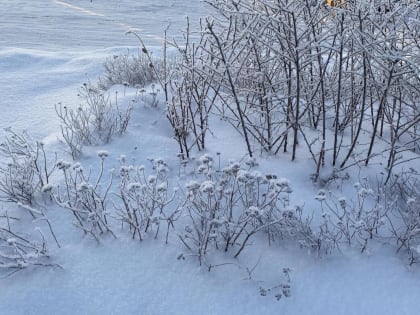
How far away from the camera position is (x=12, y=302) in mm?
2252

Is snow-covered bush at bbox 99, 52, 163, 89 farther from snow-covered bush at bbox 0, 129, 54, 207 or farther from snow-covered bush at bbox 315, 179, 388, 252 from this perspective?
snow-covered bush at bbox 315, 179, 388, 252

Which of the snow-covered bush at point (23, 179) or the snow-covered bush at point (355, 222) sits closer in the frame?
the snow-covered bush at point (355, 222)

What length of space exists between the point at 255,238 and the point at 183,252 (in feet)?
1.52

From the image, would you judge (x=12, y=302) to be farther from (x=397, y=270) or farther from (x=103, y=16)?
(x=103, y=16)

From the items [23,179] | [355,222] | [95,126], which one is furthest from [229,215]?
[95,126]

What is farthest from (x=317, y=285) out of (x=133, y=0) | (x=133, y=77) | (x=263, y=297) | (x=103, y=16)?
(x=133, y=0)

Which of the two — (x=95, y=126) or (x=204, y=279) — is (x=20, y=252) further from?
(x=95, y=126)

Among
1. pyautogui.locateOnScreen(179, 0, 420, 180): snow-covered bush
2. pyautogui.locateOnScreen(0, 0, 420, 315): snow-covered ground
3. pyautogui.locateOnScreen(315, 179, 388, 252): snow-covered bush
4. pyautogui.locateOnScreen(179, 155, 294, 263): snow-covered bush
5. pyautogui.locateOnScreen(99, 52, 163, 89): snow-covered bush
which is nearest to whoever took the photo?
pyautogui.locateOnScreen(0, 0, 420, 315): snow-covered ground

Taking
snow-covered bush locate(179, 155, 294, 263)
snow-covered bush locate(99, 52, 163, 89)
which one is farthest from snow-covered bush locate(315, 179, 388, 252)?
snow-covered bush locate(99, 52, 163, 89)

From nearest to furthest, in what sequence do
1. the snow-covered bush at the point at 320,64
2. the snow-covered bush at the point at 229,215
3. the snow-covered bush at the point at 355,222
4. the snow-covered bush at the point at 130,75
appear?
the snow-covered bush at the point at 229,215 < the snow-covered bush at the point at 355,222 < the snow-covered bush at the point at 320,64 < the snow-covered bush at the point at 130,75

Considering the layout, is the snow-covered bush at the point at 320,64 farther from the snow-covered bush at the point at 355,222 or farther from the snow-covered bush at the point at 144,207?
the snow-covered bush at the point at 144,207

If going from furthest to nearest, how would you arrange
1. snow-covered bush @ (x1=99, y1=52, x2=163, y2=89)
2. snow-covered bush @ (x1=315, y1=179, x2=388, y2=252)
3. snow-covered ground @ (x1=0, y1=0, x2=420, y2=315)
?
snow-covered bush @ (x1=99, y1=52, x2=163, y2=89), snow-covered bush @ (x1=315, y1=179, x2=388, y2=252), snow-covered ground @ (x1=0, y1=0, x2=420, y2=315)

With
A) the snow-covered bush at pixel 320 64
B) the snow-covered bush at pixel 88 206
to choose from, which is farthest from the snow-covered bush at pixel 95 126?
the snow-covered bush at pixel 320 64

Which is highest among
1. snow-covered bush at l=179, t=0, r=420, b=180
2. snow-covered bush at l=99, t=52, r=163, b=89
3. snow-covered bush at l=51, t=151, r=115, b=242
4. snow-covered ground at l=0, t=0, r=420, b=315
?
snow-covered bush at l=179, t=0, r=420, b=180
